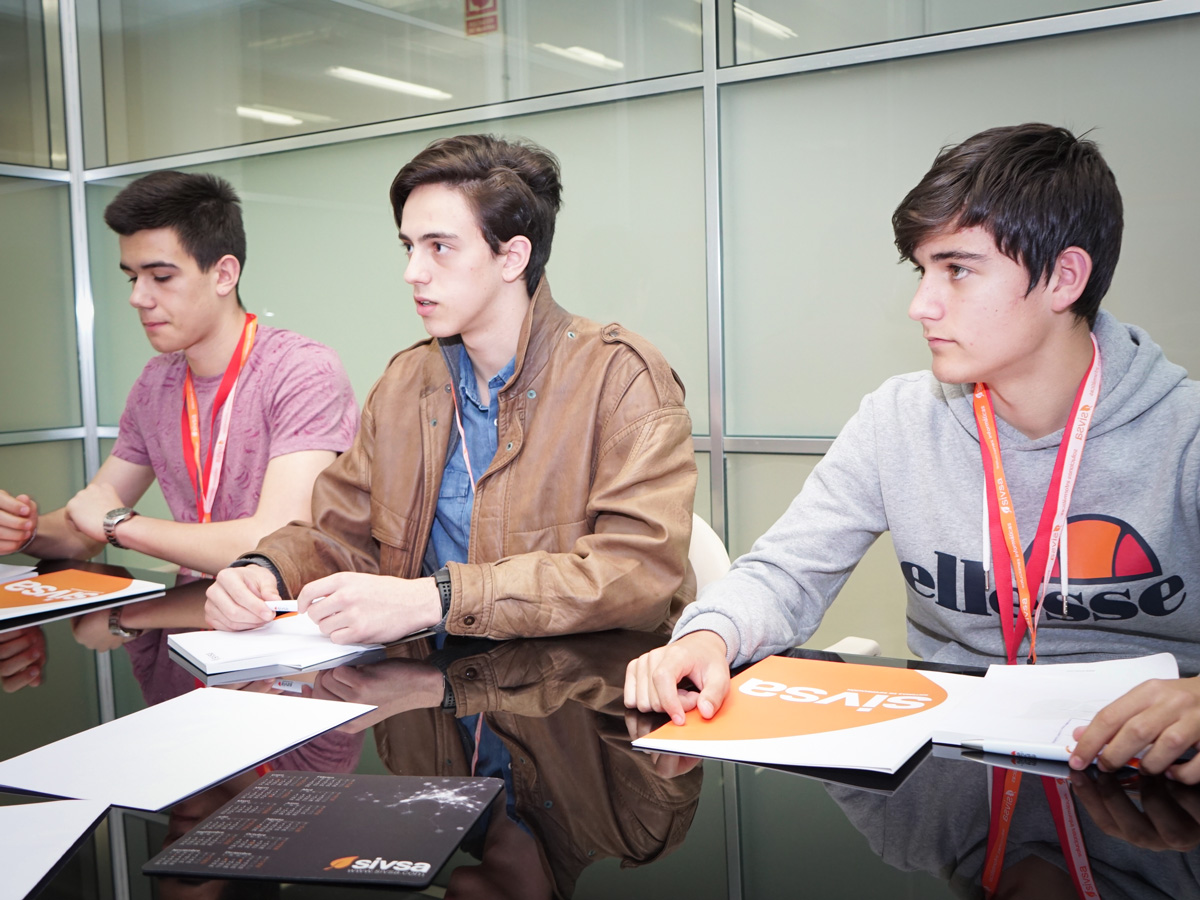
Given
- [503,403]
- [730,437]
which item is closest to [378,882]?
[503,403]

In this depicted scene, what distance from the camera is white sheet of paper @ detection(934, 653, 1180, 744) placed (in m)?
0.95

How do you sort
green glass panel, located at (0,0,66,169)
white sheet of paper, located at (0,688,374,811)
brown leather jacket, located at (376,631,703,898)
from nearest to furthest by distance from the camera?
brown leather jacket, located at (376,631,703,898), white sheet of paper, located at (0,688,374,811), green glass panel, located at (0,0,66,169)

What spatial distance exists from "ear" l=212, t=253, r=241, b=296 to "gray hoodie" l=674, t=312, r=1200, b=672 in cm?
176

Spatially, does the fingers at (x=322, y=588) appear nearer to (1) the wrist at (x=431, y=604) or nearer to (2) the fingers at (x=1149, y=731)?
(1) the wrist at (x=431, y=604)

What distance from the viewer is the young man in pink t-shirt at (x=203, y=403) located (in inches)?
91.6

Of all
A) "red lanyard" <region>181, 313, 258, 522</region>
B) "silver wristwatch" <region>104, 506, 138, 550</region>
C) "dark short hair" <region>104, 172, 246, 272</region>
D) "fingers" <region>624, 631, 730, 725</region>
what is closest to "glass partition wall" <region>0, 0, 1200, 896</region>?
"dark short hair" <region>104, 172, 246, 272</region>

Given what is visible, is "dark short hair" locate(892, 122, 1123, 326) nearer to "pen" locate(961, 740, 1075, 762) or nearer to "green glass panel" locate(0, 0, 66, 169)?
"pen" locate(961, 740, 1075, 762)

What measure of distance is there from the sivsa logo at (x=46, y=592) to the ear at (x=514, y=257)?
96 centimetres

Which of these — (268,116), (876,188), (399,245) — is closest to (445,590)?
(876,188)

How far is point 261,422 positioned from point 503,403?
0.97m

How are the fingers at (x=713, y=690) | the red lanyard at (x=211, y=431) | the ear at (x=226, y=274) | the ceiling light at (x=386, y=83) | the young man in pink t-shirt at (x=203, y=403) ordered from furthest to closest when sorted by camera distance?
the ceiling light at (x=386, y=83) → the ear at (x=226, y=274) → the red lanyard at (x=211, y=431) → the young man in pink t-shirt at (x=203, y=403) → the fingers at (x=713, y=690)

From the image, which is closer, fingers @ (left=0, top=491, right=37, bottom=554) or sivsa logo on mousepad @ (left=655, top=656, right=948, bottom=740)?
sivsa logo on mousepad @ (left=655, top=656, right=948, bottom=740)

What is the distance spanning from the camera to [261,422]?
2.54m

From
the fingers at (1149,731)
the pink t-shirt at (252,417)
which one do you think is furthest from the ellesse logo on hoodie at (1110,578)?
the pink t-shirt at (252,417)
